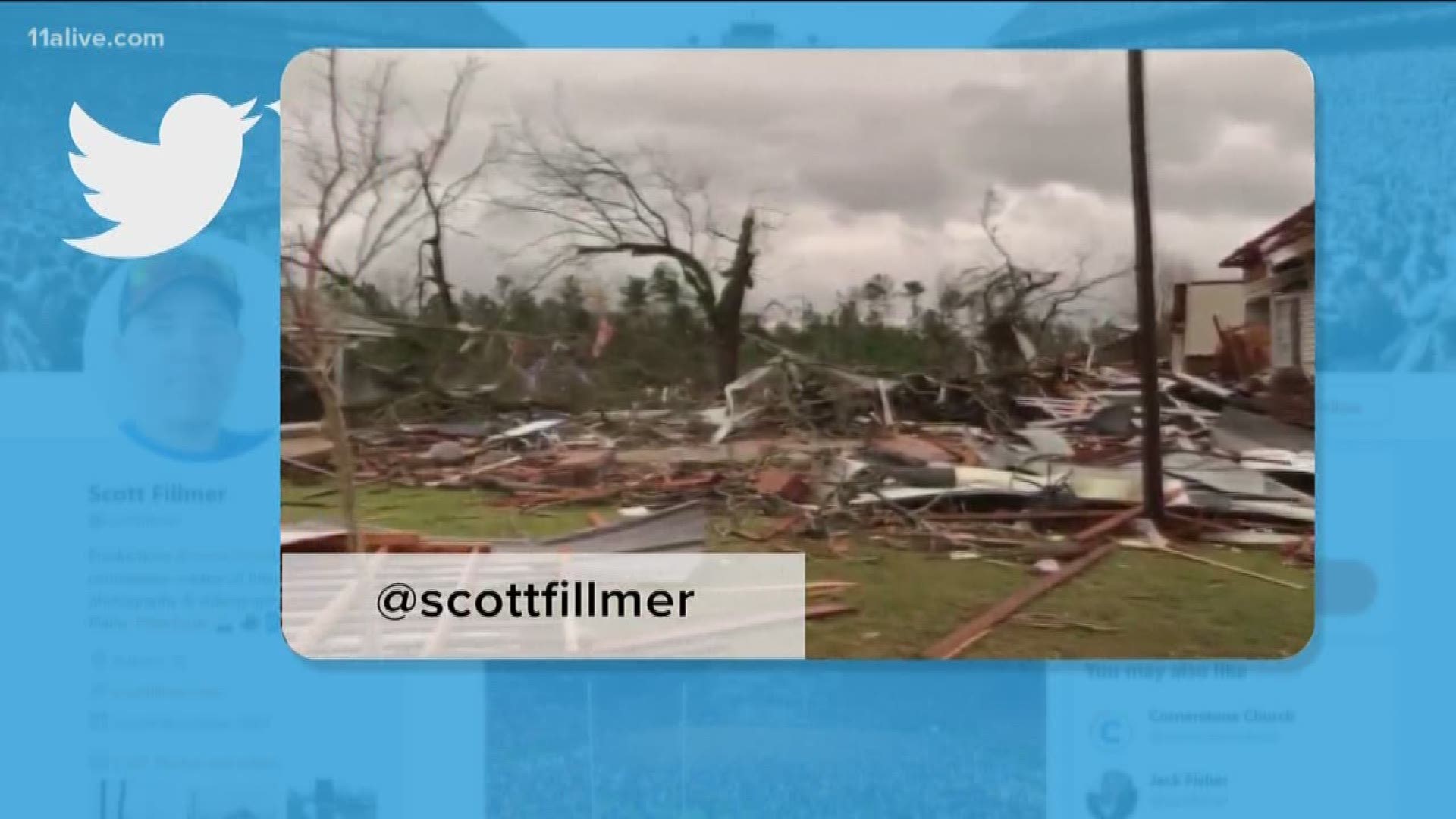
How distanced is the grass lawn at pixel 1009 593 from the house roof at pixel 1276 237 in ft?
1.45

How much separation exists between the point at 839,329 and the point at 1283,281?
26.6 inches

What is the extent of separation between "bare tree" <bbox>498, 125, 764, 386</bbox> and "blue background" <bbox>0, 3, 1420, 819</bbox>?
0.61 feet

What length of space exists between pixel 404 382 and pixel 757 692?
0.72 m

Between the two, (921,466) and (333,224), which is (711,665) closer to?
(921,466)

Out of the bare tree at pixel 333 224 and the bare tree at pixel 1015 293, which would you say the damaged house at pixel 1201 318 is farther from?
the bare tree at pixel 333 224

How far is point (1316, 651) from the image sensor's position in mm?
1775

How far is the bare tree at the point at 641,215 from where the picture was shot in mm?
1762

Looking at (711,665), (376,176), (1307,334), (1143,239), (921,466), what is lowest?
(711,665)

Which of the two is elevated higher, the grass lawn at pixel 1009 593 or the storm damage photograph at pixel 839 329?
the storm damage photograph at pixel 839 329

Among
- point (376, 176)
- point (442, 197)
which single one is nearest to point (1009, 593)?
point (442, 197)

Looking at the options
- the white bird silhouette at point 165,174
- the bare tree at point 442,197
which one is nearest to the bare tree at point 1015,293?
the bare tree at point 442,197

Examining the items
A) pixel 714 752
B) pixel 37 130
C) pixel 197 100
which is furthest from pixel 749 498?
pixel 37 130

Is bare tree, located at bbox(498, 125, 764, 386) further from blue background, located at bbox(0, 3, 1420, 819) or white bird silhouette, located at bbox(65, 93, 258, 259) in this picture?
white bird silhouette, located at bbox(65, 93, 258, 259)

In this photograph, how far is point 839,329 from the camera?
176 centimetres
